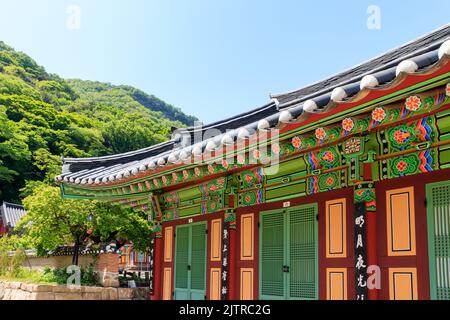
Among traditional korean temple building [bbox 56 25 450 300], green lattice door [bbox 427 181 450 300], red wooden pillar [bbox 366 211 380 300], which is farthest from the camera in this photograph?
red wooden pillar [bbox 366 211 380 300]

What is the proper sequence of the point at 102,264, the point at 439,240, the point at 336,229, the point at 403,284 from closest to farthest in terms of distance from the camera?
the point at 439,240 < the point at 403,284 < the point at 336,229 < the point at 102,264

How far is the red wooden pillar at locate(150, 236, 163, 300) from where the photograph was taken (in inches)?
380

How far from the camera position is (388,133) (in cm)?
491

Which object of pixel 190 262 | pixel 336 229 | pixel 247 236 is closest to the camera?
pixel 336 229

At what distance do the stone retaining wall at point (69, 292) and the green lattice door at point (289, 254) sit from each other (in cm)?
1008

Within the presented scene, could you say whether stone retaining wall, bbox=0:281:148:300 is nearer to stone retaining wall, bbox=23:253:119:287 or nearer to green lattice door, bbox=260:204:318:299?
stone retaining wall, bbox=23:253:119:287

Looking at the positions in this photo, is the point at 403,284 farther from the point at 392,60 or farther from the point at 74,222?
the point at 74,222

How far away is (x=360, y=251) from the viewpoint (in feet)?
17.1

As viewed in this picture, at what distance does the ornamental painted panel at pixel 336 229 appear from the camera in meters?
5.59

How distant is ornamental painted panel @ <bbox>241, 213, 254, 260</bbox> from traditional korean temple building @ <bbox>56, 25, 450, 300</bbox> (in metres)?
0.01

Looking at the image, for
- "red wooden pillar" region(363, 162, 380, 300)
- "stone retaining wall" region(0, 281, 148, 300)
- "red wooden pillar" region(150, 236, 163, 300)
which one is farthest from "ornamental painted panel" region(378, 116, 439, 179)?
"stone retaining wall" region(0, 281, 148, 300)

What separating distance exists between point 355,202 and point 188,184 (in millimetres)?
3829

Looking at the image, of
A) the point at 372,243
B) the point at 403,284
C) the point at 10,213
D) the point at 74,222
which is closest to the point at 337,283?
the point at 372,243

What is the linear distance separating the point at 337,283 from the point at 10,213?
32.6m
